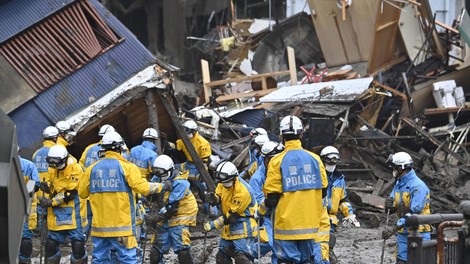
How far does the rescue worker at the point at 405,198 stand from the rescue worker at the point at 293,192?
6.57 ft

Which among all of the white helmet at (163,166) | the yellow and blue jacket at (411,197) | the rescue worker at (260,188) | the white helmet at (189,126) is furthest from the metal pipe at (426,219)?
the white helmet at (189,126)

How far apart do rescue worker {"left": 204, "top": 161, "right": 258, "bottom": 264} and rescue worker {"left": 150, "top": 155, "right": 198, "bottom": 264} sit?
49 centimetres

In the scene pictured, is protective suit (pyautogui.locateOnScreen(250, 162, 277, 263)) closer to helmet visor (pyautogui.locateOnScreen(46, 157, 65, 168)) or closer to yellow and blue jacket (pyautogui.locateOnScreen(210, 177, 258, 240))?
yellow and blue jacket (pyautogui.locateOnScreen(210, 177, 258, 240))

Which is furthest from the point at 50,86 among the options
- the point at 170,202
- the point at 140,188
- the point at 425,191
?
the point at 425,191

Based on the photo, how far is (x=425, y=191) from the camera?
41.3 feet

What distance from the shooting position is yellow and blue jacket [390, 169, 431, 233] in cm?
1250

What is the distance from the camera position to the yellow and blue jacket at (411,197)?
41.0 feet

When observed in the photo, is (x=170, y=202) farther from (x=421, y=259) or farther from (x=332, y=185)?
(x=421, y=259)

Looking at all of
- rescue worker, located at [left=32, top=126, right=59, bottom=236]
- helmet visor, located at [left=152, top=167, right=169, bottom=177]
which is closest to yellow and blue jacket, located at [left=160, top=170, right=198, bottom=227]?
helmet visor, located at [left=152, top=167, right=169, bottom=177]

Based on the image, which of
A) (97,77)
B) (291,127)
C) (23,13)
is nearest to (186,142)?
(97,77)

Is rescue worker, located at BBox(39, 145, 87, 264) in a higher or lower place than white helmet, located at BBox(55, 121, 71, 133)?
lower

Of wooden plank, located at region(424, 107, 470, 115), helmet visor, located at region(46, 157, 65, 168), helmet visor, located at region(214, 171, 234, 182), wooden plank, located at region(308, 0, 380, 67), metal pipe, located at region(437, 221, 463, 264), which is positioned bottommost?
metal pipe, located at region(437, 221, 463, 264)

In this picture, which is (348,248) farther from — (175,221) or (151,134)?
(151,134)

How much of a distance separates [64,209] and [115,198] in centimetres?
175
